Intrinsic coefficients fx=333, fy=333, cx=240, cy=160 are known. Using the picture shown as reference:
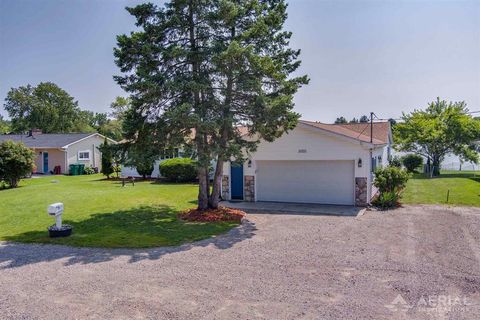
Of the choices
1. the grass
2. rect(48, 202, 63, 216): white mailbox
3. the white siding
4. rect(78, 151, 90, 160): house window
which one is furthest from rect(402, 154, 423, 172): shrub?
rect(78, 151, 90, 160): house window

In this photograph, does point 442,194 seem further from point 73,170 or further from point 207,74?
point 73,170

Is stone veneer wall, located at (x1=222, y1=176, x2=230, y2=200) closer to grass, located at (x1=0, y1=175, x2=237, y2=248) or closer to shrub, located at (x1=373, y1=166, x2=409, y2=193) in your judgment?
grass, located at (x1=0, y1=175, x2=237, y2=248)

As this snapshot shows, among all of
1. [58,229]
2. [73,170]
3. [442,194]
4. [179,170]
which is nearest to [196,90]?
[58,229]

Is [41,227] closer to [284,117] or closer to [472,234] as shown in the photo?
[284,117]

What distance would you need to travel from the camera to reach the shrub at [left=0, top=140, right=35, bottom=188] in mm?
19188

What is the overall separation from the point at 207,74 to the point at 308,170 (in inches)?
253

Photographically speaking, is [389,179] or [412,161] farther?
[412,161]

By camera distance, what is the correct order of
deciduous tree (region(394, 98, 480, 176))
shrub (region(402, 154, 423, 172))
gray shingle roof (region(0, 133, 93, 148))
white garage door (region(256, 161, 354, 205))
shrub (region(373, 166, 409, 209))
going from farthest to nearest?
gray shingle roof (region(0, 133, 93, 148))
shrub (region(402, 154, 423, 172))
deciduous tree (region(394, 98, 480, 176))
white garage door (region(256, 161, 354, 205))
shrub (region(373, 166, 409, 209))

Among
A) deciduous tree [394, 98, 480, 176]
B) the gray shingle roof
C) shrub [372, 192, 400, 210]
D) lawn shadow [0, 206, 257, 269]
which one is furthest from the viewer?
the gray shingle roof

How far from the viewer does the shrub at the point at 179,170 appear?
71.8 ft

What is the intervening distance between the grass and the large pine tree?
2417 mm

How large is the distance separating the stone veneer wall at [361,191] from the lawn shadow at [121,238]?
5367 millimetres

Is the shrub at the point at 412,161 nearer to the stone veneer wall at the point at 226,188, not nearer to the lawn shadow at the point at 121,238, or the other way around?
the stone veneer wall at the point at 226,188

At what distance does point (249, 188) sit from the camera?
15.5 m
